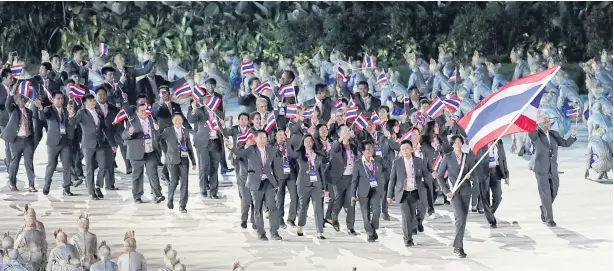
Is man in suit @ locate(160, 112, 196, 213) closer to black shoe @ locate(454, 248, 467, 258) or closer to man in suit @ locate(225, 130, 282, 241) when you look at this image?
man in suit @ locate(225, 130, 282, 241)

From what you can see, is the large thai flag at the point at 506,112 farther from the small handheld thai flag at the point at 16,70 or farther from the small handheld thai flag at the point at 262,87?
the small handheld thai flag at the point at 16,70

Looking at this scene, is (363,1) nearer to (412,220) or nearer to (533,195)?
(533,195)

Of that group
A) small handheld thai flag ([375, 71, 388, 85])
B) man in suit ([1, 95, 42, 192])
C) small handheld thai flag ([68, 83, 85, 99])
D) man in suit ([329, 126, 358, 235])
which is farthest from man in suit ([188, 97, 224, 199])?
small handheld thai flag ([375, 71, 388, 85])

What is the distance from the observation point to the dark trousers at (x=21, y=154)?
77.6 feet

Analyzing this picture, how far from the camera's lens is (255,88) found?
24.3m

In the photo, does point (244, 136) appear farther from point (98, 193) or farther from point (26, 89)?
point (26, 89)

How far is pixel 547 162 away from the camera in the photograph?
21.7 m

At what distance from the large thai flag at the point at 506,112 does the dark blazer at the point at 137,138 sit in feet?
13.3

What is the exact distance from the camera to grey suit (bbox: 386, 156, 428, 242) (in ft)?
66.4

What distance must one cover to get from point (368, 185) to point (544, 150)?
7.40 feet

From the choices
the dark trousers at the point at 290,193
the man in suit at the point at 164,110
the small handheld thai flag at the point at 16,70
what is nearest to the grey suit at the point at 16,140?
the small handheld thai flag at the point at 16,70

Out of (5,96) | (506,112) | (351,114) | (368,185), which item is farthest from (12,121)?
(506,112)

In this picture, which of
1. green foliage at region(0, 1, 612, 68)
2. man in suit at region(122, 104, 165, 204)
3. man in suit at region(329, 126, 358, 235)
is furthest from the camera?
green foliage at region(0, 1, 612, 68)

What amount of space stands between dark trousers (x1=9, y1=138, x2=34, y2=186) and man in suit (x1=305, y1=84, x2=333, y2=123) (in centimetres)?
333
